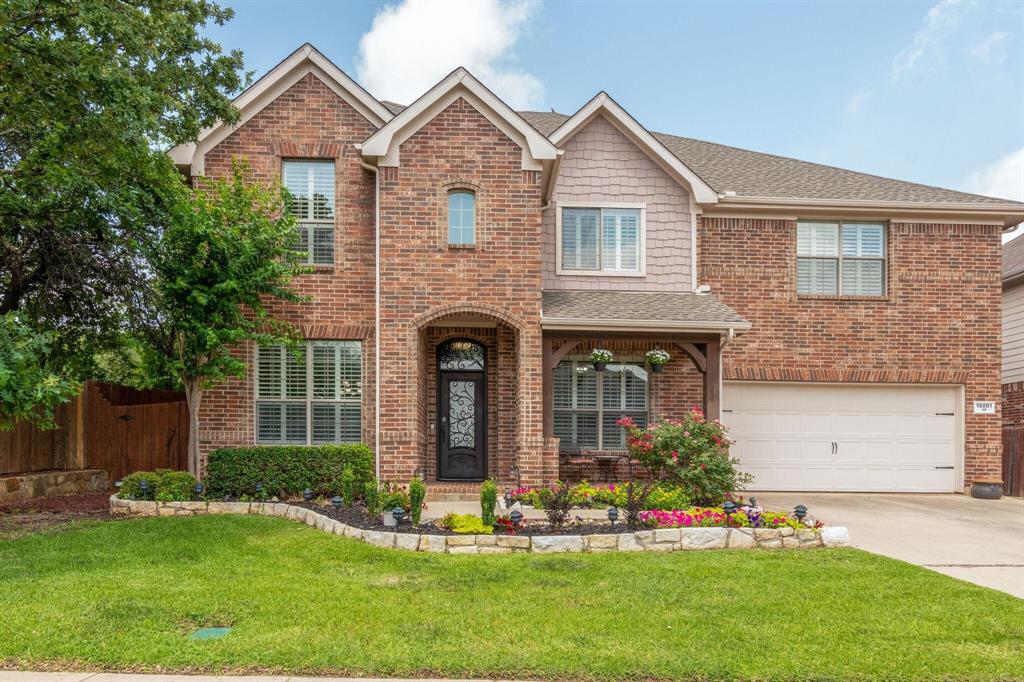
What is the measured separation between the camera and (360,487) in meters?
10.5

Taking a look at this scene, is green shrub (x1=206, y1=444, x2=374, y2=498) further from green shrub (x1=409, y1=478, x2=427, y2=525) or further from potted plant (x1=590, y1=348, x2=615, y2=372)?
potted plant (x1=590, y1=348, x2=615, y2=372)

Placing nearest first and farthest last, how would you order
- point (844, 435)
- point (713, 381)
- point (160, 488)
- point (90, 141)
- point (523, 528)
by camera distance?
point (523, 528)
point (90, 141)
point (160, 488)
point (713, 381)
point (844, 435)

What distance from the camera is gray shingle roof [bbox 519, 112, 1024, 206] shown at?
14249 mm

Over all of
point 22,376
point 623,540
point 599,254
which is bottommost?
point 623,540

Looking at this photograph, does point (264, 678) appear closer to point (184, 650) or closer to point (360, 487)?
point (184, 650)

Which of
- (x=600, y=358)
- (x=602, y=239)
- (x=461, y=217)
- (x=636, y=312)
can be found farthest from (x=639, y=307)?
(x=461, y=217)

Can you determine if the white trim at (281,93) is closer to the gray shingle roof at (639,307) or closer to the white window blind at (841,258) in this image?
the gray shingle roof at (639,307)

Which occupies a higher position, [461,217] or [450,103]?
[450,103]

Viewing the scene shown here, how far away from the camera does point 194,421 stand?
448 inches

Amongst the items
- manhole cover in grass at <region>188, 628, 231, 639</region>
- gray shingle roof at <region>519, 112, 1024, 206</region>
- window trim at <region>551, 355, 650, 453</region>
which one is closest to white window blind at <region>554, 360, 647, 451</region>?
window trim at <region>551, 355, 650, 453</region>

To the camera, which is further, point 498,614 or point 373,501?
point 373,501

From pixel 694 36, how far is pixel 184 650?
1611 centimetres

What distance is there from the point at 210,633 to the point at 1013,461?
51.2 feet

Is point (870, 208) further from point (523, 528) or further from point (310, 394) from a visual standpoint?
point (310, 394)
